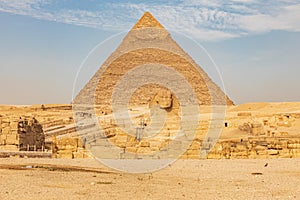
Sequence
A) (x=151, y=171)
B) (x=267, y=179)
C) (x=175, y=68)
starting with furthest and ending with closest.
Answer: (x=175, y=68) → (x=151, y=171) → (x=267, y=179)

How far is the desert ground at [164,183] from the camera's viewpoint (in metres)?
6.89

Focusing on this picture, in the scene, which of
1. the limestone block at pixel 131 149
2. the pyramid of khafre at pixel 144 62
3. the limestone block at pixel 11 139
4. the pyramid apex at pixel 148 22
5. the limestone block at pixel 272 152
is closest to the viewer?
the limestone block at pixel 131 149

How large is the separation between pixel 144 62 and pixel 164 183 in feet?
289

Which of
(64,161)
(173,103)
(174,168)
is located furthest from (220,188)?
(173,103)

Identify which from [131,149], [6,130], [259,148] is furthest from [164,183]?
[6,130]

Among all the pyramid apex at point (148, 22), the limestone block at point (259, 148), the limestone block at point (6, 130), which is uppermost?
the pyramid apex at point (148, 22)

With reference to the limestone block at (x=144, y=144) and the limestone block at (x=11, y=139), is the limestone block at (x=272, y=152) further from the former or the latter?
the limestone block at (x=11, y=139)

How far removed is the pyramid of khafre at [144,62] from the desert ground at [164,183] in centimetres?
7111

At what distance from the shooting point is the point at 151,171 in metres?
10.4

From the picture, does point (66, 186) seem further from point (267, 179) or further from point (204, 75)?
point (204, 75)

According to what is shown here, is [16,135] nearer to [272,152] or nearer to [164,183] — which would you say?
[272,152]

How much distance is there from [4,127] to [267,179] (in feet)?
31.2

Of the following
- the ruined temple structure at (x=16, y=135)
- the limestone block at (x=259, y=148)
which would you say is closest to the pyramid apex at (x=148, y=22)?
the ruined temple structure at (x=16, y=135)

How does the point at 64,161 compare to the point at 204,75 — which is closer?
the point at 64,161
